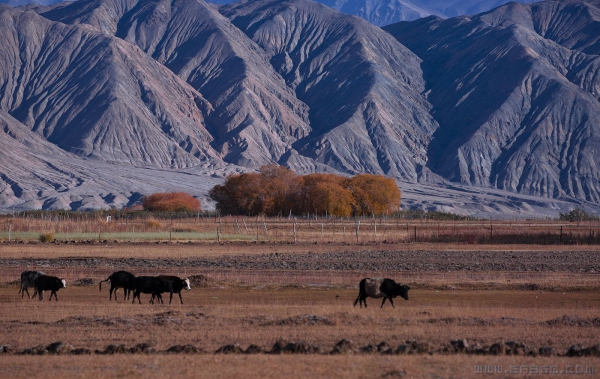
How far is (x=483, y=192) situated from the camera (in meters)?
183

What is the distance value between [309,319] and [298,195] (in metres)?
86.0

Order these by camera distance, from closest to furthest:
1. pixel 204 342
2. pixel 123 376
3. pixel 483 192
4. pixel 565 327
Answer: pixel 123 376
pixel 204 342
pixel 565 327
pixel 483 192

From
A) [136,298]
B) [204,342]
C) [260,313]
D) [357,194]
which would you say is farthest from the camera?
[357,194]

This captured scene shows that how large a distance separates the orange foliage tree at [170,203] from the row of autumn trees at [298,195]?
24.4 feet

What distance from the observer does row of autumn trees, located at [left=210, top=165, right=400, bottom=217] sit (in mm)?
101938

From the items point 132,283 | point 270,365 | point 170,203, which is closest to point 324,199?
point 170,203

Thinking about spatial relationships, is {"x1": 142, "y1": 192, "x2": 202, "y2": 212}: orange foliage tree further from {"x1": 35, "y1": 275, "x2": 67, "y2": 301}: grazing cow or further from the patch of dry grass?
the patch of dry grass

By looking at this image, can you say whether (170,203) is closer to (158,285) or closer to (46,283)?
(46,283)

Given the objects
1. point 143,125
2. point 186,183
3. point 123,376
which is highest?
point 143,125

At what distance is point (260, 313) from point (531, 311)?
21.5ft

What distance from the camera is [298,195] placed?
104500mm

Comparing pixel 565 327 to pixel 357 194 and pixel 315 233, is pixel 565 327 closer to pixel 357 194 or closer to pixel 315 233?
pixel 315 233

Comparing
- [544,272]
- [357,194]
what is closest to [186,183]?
[357,194]

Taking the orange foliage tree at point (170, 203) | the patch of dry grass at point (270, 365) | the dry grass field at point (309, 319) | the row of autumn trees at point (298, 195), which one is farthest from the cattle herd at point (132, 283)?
the orange foliage tree at point (170, 203)
